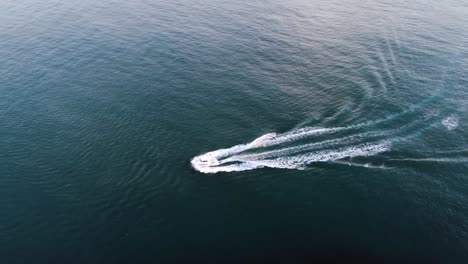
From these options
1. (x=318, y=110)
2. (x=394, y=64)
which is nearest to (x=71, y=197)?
(x=318, y=110)

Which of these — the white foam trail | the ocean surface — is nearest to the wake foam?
the ocean surface

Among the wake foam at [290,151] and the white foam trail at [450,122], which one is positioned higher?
the white foam trail at [450,122]

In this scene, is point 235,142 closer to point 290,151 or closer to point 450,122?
point 290,151

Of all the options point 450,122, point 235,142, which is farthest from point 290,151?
point 450,122

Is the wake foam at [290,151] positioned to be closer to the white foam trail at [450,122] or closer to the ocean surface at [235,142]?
the ocean surface at [235,142]

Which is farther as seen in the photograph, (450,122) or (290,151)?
(450,122)

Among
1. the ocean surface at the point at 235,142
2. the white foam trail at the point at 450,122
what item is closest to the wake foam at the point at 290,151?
the ocean surface at the point at 235,142
